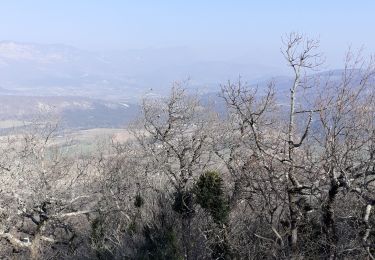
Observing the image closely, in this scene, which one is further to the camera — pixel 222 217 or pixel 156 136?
pixel 156 136

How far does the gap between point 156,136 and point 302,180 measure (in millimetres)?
11211

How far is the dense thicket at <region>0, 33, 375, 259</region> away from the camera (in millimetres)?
13227

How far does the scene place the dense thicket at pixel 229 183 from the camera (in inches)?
521

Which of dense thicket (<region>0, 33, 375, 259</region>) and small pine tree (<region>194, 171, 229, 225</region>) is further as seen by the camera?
small pine tree (<region>194, 171, 229, 225</region>)

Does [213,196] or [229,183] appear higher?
[213,196]

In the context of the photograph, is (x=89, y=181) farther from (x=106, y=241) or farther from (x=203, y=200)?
(x=203, y=200)

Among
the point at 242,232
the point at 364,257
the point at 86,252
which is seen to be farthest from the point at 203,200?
the point at 86,252

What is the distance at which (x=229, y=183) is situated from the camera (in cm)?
2042

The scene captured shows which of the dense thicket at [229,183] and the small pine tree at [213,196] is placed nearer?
the dense thicket at [229,183]

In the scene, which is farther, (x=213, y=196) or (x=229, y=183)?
(x=229, y=183)

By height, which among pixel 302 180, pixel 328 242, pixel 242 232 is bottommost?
pixel 242 232

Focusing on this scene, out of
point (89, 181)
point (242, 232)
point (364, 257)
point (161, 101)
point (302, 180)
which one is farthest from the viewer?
point (89, 181)

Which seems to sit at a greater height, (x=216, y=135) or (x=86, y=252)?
(x=216, y=135)

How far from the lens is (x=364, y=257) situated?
14047 millimetres
